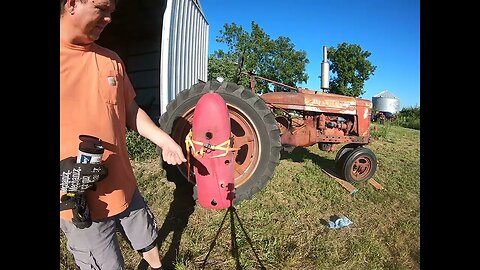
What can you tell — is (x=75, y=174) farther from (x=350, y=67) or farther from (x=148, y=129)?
(x=350, y=67)

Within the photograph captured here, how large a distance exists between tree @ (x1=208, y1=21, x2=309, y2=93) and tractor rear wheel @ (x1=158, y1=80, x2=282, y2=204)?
20 cm

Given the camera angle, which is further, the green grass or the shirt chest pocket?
the green grass

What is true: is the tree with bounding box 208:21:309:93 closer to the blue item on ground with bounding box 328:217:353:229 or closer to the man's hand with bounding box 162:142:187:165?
the man's hand with bounding box 162:142:187:165

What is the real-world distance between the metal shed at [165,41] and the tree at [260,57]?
0.12 metres

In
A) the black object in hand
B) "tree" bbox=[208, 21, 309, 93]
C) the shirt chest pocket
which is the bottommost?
the black object in hand

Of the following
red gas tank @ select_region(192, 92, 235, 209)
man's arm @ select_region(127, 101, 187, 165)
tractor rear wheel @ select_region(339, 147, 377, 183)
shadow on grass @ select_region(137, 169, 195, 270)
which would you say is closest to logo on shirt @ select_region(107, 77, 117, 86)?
man's arm @ select_region(127, 101, 187, 165)

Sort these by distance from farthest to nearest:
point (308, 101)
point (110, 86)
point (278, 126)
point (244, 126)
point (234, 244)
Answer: point (308, 101), point (278, 126), point (244, 126), point (234, 244), point (110, 86)

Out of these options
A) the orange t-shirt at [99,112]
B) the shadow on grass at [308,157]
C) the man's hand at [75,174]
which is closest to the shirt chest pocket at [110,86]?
the orange t-shirt at [99,112]

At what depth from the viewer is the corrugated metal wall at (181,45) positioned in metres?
0.96

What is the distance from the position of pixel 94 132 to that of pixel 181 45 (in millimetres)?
589

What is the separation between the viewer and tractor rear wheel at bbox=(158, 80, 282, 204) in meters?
1.21

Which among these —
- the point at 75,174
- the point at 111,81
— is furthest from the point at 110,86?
the point at 75,174

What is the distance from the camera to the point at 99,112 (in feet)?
1.91
